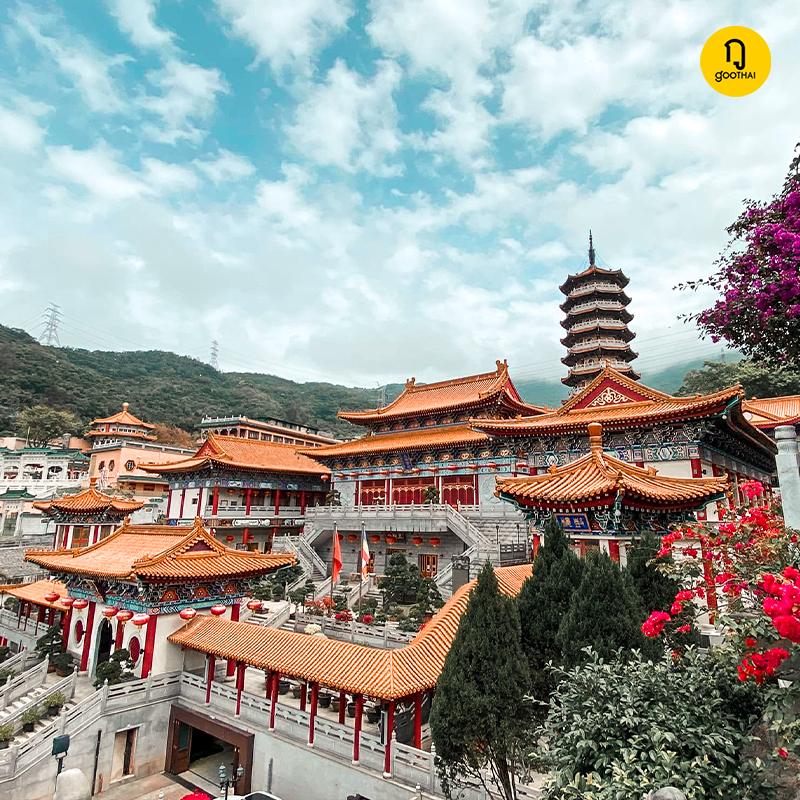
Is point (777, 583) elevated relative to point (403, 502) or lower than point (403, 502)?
lower

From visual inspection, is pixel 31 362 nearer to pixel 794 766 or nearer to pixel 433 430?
pixel 433 430

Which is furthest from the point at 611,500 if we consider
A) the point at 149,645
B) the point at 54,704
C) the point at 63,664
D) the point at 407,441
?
the point at 407,441

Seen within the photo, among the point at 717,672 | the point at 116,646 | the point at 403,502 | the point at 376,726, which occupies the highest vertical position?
the point at 403,502

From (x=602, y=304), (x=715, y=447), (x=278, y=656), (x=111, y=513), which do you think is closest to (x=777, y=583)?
(x=278, y=656)

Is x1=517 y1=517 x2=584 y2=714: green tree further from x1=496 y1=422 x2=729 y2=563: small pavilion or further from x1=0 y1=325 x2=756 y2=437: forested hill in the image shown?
x1=0 y1=325 x2=756 y2=437: forested hill

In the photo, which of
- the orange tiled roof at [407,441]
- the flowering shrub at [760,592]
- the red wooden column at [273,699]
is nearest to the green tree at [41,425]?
the orange tiled roof at [407,441]

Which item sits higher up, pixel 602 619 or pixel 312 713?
pixel 602 619

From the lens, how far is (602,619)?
8.01m

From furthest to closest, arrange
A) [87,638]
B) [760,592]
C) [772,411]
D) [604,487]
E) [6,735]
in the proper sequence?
[772,411] < [87,638] < [6,735] < [604,487] < [760,592]

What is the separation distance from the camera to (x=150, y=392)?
330ft

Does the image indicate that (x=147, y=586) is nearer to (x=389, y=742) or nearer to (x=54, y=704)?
(x=54, y=704)

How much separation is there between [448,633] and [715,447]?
15.1 meters

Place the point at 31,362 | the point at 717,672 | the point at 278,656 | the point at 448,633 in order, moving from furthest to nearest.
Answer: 1. the point at 31,362
2. the point at 278,656
3. the point at 448,633
4. the point at 717,672

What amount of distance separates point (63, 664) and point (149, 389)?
308 feet
